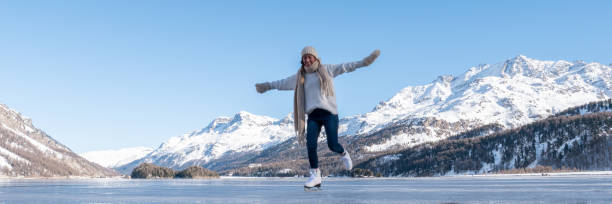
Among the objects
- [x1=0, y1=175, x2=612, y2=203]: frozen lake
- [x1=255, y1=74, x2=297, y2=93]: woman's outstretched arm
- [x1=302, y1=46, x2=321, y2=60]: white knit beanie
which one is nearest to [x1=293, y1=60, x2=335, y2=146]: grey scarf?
[x1=302, y1=46, x2=321, y2=60]: white knit beanie

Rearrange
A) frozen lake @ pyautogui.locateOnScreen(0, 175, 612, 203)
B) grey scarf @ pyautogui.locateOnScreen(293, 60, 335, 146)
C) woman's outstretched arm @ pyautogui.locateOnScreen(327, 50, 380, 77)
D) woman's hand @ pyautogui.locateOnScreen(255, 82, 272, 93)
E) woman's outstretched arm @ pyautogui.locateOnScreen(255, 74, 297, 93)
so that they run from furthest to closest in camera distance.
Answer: woman's hand @ pyautogui.locateOnScreen(255, 82, 272, 93) → woman's outstretched arm @ pyautogui.locateOnScreen(255, 74, 297, 93) → woman's outstretched arm @ pyautogui.locateOnScreen(327, 50, 380, 77) → grey scarf @ pyautogui.locateOnScreen(293, 60, 335, 146) → frozen lake @ pyautogui.locateOnScreen(0, 175, 612, 203)

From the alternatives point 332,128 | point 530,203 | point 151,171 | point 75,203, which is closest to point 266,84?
point 332,128

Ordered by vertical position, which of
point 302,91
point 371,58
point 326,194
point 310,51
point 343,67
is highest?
point 310,51

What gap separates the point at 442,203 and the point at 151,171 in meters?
178

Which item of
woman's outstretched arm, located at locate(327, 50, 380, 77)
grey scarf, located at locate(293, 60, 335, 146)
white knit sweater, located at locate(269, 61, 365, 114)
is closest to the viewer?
white knit sweater, located at locate(269, 61, 365, 114)

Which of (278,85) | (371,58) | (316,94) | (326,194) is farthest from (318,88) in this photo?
(326,194)

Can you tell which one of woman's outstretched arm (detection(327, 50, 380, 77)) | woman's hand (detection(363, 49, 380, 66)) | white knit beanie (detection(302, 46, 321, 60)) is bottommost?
woman's outstretched arm (detection(327, 50, 380, 77))

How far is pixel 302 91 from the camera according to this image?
1333 centimetres

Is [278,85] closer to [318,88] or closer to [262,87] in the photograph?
[262,87]

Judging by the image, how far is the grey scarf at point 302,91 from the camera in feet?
42.5

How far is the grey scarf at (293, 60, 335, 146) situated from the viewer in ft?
42.5

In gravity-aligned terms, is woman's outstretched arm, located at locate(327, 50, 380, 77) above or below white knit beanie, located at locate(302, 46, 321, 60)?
below

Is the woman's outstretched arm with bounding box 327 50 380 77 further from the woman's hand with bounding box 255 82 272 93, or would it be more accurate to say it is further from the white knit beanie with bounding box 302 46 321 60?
the woman's hand with bounding box 255 82 272 93

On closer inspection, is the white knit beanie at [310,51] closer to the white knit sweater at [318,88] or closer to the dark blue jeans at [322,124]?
the white knit sweater at [318,88]
